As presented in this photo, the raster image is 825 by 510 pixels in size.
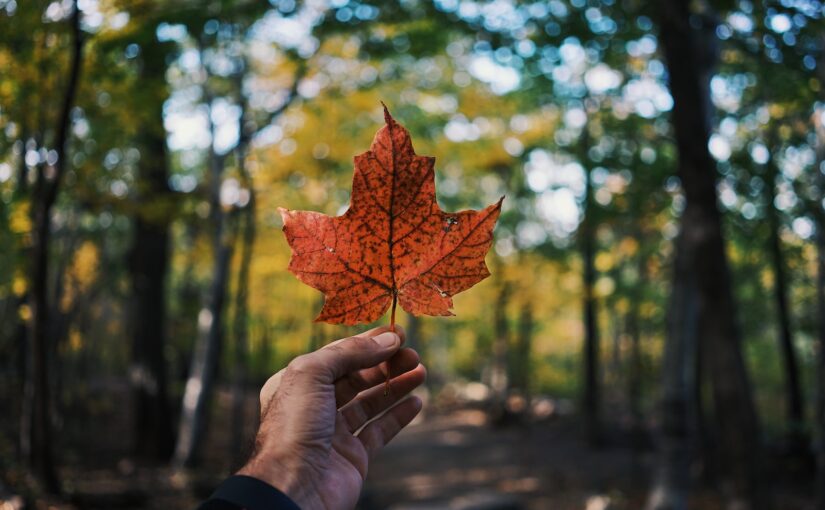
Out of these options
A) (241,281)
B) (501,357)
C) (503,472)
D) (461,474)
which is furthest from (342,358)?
(501,357)

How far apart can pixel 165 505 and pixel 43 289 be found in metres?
3.39

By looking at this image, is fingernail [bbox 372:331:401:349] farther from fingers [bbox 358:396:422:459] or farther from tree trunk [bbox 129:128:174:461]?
tree trunk [bbox 129:128:174:461]

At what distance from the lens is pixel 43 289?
5.90m

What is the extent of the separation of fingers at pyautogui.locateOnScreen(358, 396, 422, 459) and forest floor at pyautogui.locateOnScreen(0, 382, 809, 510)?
14.3 ft

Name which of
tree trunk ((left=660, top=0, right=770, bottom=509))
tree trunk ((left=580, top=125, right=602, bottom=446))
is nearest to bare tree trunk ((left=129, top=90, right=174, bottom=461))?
tree trunk ((left=660, top=0, right=770, bottom=509))

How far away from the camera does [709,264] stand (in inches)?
235

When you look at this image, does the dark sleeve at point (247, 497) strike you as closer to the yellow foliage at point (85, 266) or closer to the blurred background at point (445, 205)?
the blurred background at point (445, 205)

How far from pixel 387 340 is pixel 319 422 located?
234 mm

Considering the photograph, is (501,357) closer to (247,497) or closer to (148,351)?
(148,351)

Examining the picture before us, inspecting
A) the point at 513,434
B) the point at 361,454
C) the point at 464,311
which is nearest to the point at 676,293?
the point at 361,454

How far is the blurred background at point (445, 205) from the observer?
19.7 feet

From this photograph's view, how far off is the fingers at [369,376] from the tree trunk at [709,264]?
17.1 feet

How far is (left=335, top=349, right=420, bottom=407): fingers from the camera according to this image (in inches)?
58.2

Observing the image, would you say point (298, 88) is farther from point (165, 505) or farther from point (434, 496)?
point (434, 496)
